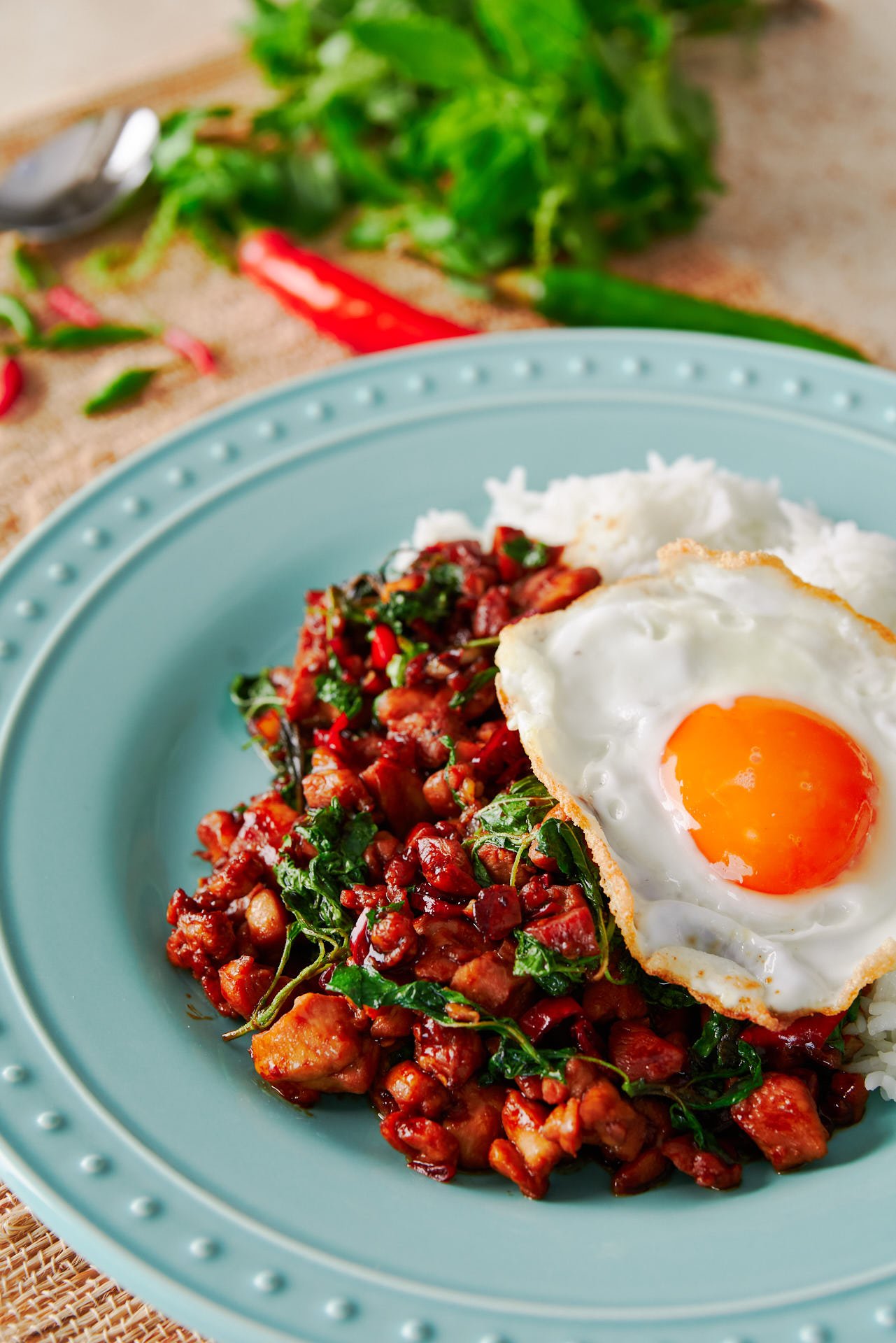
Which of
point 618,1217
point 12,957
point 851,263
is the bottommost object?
point 851,263

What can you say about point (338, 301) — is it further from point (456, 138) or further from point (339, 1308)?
point (339, 1308)

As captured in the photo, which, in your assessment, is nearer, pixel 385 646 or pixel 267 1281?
pixel 267 1281

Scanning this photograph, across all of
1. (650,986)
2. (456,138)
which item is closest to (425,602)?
(650,986)

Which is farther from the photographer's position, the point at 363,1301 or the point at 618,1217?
the point at 618,1217

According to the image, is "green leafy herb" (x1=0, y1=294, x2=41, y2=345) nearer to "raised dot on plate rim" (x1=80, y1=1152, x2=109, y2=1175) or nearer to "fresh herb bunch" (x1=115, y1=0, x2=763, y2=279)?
"fresh herb bunch" (x1=115, y1=0, x2=763, y2=279)

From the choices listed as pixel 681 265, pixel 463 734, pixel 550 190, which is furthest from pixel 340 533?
pixel 681 265

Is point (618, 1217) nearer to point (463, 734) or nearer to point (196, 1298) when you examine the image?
point (196, 1298)
